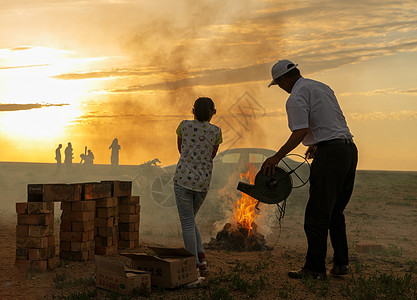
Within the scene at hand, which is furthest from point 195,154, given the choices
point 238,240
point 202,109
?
point 238,240

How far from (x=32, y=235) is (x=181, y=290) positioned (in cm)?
232

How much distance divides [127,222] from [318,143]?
3.71 meters

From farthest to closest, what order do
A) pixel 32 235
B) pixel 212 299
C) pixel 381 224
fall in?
pixel 381 224, pixel 32 235, pixel 212 299

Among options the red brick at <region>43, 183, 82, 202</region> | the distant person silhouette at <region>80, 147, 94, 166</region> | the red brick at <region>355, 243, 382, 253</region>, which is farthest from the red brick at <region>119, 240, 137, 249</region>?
the distant person silhouette at <region>80, 147, 94, 166</region>

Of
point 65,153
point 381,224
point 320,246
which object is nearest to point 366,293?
point 320,246

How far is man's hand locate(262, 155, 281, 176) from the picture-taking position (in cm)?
561

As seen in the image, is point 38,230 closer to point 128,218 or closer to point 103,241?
point 103,241

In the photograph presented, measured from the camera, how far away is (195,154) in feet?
18.2

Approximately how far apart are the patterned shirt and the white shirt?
0.93m

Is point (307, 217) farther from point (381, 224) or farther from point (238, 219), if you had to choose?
point (381, 224)

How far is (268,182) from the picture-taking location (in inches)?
233

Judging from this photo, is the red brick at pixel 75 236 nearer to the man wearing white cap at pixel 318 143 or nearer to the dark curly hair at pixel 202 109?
the dark curly hair at pixel 202 109

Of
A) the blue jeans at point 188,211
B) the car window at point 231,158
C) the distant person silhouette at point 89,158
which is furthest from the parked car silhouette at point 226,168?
the distant person silhouette at point 89,158

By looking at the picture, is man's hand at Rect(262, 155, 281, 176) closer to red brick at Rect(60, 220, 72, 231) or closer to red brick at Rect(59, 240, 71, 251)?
red brick at Rect(60, 220, 72, 231)
